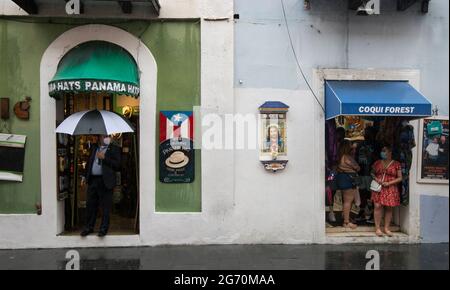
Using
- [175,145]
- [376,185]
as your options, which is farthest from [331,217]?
[175,145]

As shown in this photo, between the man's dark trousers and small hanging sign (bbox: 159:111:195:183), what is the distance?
99 centimetres

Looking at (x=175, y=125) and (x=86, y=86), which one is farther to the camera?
(x=175, y=125)

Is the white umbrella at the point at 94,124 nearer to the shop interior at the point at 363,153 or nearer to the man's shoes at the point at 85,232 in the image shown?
the man's shoes at the point at 85,232

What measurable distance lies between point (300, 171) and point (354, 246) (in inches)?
64.9

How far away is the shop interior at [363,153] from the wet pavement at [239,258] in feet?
2.50

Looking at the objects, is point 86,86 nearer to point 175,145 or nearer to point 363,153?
point 175,145

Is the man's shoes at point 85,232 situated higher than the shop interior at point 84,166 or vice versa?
the shop interior at point 84,166

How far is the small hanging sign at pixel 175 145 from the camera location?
7594 millimetres

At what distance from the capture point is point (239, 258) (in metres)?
6.99

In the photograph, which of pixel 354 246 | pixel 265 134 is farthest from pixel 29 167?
pixel 354 246

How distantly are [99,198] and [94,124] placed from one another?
57.8 inches

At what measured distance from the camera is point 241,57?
777 centimetres

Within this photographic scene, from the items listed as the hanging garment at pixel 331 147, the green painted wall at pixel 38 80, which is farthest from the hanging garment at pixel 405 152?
the green painted wall at pixel 38 80

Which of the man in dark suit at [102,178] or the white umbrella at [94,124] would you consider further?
the man in dark suit at [102,178]
